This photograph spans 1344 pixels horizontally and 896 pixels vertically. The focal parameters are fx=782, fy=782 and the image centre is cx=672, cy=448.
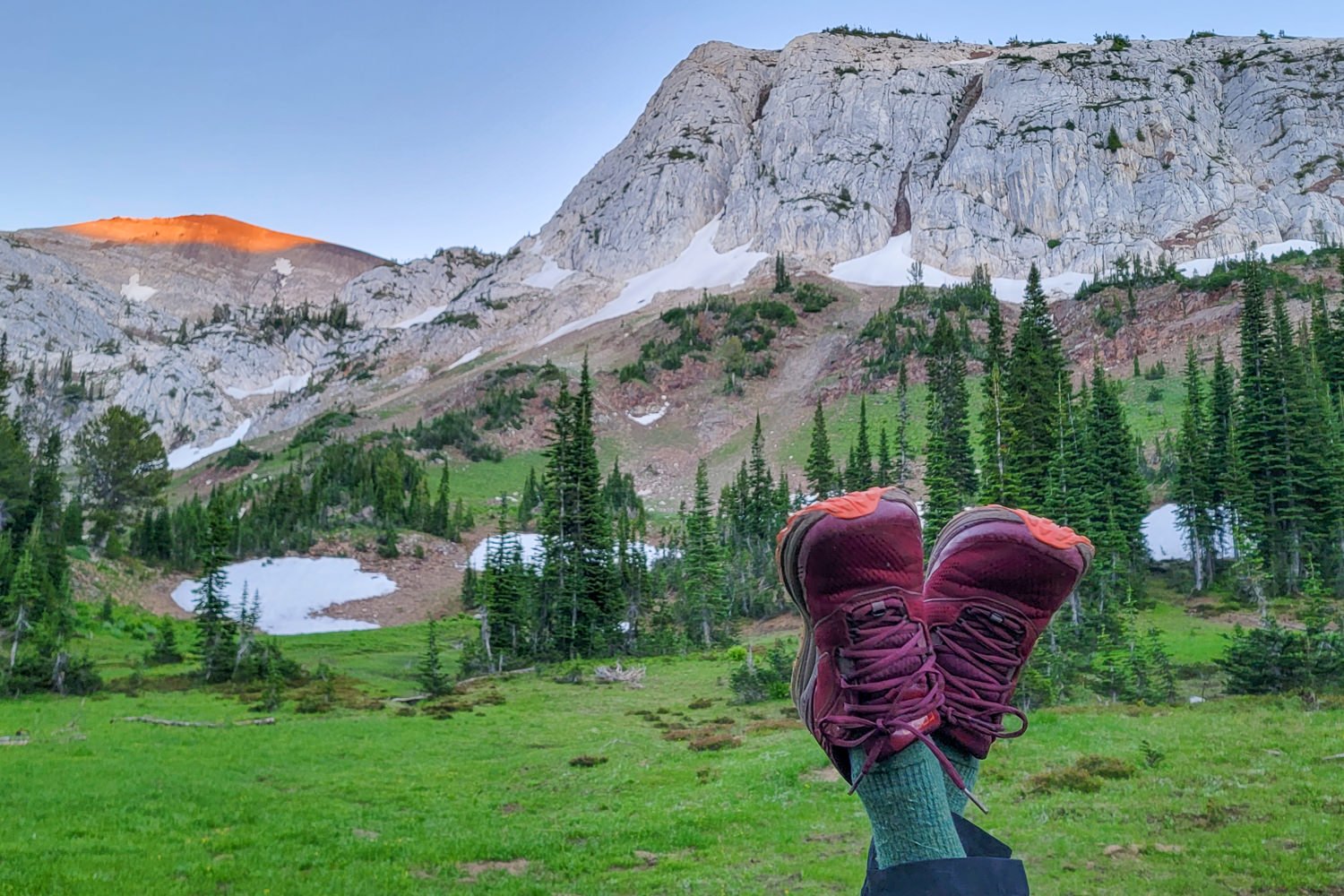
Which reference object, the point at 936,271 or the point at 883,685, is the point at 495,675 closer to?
the point at 883,685

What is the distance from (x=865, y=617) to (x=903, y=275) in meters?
153

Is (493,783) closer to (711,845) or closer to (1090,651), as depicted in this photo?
(711,845)

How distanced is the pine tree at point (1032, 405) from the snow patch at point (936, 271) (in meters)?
91.5

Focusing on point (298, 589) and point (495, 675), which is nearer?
point (495, 675)

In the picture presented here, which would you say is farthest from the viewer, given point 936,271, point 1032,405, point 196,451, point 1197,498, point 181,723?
point 196,451

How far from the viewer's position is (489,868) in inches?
334

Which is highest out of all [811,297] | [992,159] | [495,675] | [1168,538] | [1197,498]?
[992,159]

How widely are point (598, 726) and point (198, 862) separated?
37.8 feet

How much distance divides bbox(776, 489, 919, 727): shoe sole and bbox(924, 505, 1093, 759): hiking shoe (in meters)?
0.60

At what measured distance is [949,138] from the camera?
167500 mm

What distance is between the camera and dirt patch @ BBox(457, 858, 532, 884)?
816cm

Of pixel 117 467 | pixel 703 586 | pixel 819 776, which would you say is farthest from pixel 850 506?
pixel 117 467

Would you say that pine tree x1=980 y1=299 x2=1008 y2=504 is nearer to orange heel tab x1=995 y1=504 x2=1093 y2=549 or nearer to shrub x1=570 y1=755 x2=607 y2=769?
shrub x1=570 y1=755 x2=607 y2=769

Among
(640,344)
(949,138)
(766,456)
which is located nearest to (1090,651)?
(766,456)
